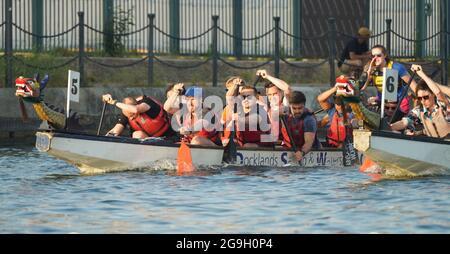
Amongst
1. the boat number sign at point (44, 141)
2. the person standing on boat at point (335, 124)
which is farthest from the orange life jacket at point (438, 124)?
the boat number sign at point (44, 141)

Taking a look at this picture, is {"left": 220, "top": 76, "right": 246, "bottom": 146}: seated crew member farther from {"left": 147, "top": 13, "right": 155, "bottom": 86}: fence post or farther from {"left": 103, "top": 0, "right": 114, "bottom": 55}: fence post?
{"left": 103, "top": 0, "right": 114, "bottom": 55}: fence post

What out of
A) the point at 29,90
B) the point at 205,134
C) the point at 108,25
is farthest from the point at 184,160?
the point at 108,25

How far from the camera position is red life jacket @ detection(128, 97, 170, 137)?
79.2ft

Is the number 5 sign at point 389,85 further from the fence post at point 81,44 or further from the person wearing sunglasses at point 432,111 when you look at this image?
the fence post at point 81,44

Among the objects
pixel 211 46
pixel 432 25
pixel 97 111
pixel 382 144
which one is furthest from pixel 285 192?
pixel 432 25

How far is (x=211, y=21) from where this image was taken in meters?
36.4

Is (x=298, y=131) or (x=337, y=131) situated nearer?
(x=298, y=131)

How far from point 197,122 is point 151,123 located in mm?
728

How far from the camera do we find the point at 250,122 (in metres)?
24.5

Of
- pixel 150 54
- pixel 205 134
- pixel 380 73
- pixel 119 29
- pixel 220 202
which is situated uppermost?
pixel 119 29

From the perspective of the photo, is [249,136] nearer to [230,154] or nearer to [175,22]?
[230,154]

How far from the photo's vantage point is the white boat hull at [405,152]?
2161 cm

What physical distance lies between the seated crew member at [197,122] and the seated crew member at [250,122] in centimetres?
27
